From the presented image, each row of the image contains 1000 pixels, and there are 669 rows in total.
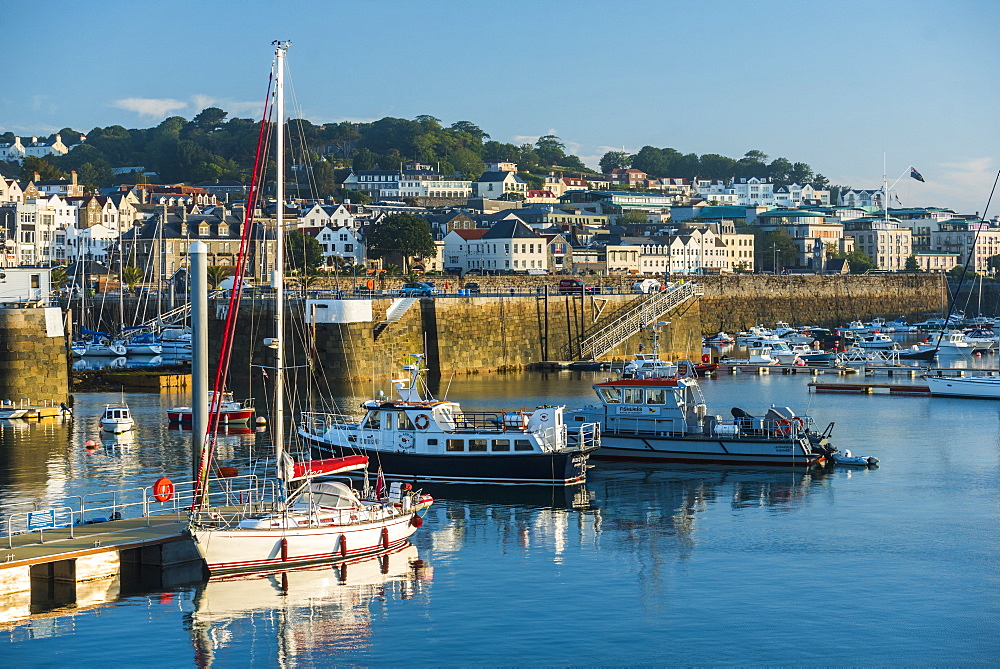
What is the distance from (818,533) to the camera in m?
31.4

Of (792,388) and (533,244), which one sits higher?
(533,244)

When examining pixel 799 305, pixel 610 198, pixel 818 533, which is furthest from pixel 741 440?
pixel 610 198

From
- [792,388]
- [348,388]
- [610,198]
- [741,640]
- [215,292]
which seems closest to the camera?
[741,640]

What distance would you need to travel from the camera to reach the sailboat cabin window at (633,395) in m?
41.8

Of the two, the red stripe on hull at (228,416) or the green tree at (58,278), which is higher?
the green tree at (58,278)

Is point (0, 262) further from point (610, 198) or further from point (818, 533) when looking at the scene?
point (610, 198)

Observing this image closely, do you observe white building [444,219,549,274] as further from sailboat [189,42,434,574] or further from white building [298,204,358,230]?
sailboat [189,42,434,574]

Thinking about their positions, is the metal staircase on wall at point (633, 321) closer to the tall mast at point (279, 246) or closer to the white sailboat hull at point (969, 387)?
the white sailboat hull at point (969, 387)

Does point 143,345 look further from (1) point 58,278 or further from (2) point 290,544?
(2) point 290,544

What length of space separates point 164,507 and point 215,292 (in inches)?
1744

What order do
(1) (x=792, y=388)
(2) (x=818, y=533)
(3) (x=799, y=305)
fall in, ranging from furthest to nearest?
(3) (x=799, y=305) < (1) (x=792, y=388) < (2) (x=818, y=533)

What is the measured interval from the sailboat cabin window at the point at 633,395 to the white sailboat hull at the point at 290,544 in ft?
48.9

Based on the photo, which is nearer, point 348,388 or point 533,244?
point 348,388

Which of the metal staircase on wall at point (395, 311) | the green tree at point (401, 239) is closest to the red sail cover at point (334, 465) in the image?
the metal staircase on wall at point (395, 311)
